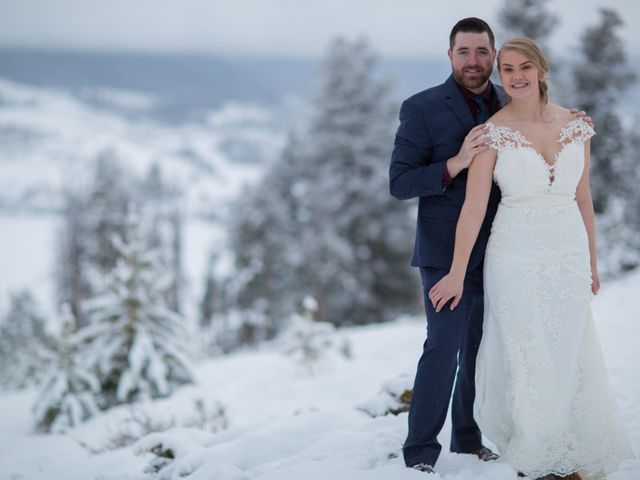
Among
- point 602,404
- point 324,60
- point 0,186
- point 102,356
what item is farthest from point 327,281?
point 0,186

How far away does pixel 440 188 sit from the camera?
9.96ft

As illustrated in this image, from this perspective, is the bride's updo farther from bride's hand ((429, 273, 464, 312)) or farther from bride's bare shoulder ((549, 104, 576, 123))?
bride's hand ((429, 273, 464, 312))

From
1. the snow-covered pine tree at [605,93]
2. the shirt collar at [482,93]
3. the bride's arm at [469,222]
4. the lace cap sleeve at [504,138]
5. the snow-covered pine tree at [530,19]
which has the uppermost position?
the snow-covered pine tree at [530,19]

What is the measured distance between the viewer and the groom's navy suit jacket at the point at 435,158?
3.15 m

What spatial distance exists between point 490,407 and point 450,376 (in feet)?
1.25

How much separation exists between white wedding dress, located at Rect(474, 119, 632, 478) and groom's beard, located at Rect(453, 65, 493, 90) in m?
0.34

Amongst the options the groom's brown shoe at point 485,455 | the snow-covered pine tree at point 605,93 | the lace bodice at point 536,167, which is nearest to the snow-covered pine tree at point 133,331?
the groom's brown shoe at point 485,455

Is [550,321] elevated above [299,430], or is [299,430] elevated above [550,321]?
[550,321]

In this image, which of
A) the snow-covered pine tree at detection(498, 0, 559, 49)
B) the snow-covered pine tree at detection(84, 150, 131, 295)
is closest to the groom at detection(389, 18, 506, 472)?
the snow-covered pine tree at detection(498, 0, 559, 49)

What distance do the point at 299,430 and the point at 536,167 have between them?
2.78m

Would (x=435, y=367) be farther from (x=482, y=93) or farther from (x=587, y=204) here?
(x=482, y=93)

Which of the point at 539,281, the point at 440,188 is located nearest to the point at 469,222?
the point at 440,188

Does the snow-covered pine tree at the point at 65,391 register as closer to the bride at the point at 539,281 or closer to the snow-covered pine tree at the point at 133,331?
the snow-covered pine tree at the point at 133,331

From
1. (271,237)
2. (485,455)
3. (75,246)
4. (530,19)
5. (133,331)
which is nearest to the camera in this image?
(485,455)
